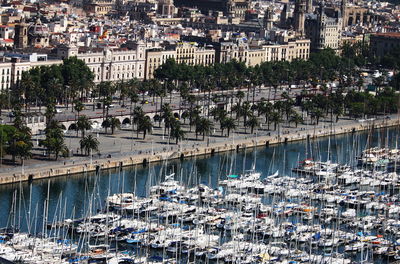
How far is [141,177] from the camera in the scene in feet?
273

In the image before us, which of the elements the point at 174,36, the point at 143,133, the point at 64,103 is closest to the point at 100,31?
the point at 174,36

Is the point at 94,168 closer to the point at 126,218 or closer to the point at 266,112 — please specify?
the point at 126,218

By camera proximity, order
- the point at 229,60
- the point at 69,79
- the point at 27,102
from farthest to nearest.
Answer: the point at 229,60 → the point at 69,79 → the point at 27,102

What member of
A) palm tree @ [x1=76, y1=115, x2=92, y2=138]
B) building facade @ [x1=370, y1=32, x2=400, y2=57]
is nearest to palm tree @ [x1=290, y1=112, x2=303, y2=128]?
palm tree @ [x1=76, y1=115, x2=92, y2=138]

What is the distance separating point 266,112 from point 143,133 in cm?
1369

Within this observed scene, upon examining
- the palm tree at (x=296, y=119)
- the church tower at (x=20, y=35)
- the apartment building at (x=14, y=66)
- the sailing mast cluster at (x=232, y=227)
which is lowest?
the sailing mast cluster at (x=232, y=227)

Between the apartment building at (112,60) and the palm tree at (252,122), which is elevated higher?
the apartment building at (112,60)

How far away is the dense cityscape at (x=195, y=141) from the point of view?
65500mm

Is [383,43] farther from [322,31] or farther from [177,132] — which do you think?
[177,132]

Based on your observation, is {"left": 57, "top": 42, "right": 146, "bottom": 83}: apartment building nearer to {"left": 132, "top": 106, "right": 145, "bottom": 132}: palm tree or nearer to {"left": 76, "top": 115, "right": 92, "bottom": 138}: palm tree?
{"left": 132, "top": 106, "right": 145, "bottom": 132}: palm tree

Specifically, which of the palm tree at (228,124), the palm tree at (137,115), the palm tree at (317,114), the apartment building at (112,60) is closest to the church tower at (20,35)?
the apartment building at (112,60)

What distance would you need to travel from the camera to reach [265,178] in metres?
83.4

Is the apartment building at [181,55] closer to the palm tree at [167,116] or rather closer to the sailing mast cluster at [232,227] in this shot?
the palm tree at [167,116]

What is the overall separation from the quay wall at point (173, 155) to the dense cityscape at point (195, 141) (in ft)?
0.48
